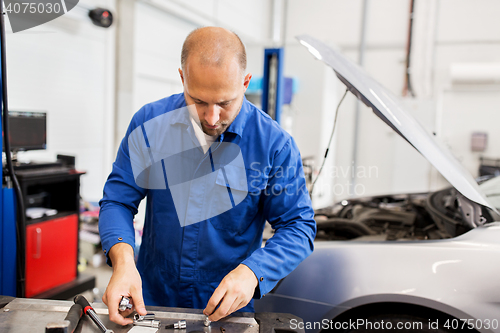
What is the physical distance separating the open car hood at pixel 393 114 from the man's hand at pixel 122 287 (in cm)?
94

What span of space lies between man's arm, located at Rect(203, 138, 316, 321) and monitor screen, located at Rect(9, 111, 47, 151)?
1.69 m

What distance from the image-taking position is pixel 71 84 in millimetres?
3676

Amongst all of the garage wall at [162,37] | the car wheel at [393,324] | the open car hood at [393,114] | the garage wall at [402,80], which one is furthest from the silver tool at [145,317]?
the garage wall at [402,80]

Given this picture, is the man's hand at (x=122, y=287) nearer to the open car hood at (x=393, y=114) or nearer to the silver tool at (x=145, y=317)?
the silver tool at (x=145, y=317)

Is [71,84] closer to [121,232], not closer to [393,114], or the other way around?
[121,232]

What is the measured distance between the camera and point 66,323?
76 centimetres

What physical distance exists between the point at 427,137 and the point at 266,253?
2.63ft

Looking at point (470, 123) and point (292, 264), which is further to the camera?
point (470, 123)

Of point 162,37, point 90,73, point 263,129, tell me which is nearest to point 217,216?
point 263,129

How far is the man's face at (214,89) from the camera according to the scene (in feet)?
3.24

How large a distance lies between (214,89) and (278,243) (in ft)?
1.56

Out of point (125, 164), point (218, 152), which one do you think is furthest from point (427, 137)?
point (125, 164)

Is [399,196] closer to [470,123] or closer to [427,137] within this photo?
[427,137]

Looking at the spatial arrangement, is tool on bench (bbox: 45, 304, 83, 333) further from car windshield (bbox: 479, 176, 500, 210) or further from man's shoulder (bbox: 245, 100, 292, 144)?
car windshield (bbox: 479, 176, 500, 210)
